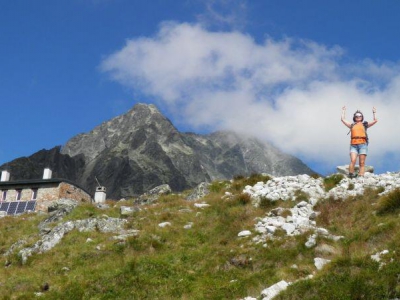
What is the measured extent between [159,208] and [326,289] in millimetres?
14950

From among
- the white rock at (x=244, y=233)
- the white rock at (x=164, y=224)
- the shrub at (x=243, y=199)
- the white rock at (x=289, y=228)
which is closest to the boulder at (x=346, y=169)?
the shrub at (x=243, y=199)

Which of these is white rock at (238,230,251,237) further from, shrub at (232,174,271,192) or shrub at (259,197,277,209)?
shrub at (232,174,271,192)

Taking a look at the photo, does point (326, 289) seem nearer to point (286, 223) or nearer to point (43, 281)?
point (286, 223)

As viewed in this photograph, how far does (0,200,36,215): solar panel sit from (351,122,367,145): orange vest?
4112cm

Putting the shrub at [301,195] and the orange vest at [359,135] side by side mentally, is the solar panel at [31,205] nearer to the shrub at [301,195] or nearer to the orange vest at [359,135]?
the shrub at [301,195]

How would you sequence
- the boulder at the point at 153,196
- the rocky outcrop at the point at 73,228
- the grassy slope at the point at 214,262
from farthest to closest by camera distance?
the boulder at the point at 153,196 < the rocky outcrop at the point at 73,228 < the grassy slope at the point at 214,262

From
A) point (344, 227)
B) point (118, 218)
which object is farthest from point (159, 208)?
point (344, 227)

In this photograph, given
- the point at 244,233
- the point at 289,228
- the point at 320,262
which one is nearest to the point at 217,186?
the point at 244,233

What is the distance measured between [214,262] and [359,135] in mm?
10330

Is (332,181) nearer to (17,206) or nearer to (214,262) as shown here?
(214,262)

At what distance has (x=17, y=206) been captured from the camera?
168 feet

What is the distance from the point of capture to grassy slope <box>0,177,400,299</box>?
10594mm

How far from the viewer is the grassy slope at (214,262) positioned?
1059 centimetres

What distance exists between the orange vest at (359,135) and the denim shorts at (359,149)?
0.53 ft
